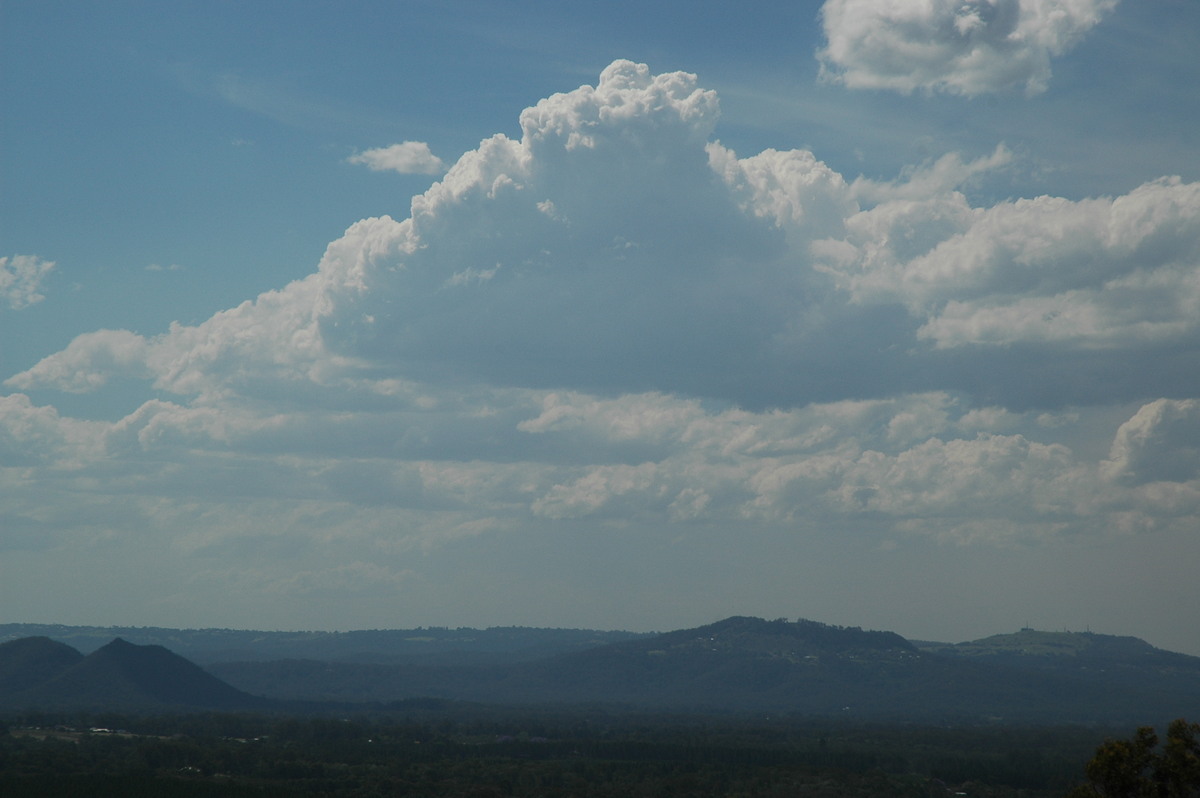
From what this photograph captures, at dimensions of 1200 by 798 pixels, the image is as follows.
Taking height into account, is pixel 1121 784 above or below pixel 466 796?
above

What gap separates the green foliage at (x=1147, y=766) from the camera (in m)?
75.3

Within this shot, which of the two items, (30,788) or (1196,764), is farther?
(30,788)

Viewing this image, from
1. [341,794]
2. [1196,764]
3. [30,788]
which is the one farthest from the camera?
[341,794]

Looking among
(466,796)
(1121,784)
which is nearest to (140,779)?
(466,796)

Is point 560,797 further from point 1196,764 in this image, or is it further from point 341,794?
point 1196,764

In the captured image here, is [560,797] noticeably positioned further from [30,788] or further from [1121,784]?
[1121,784]

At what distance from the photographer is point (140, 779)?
199750 millimetres

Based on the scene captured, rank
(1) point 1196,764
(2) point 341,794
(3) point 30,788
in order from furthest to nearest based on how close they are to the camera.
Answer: (2) point 341,794, (3) point 30,788, (1) point 1196,764

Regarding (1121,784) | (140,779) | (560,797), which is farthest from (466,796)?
(1121,784)

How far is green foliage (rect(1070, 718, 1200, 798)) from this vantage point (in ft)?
247

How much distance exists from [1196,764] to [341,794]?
147 m

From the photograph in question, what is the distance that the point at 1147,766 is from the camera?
259 ft

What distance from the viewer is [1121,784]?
77.7 m

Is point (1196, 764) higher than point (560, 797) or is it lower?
higher
